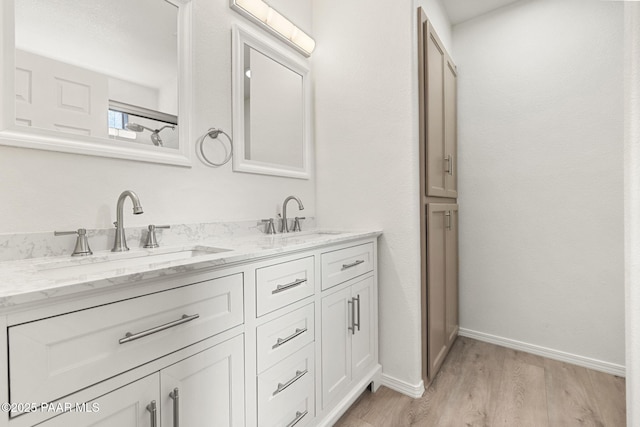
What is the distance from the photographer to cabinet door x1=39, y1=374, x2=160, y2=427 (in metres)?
0.61

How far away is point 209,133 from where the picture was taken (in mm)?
1433

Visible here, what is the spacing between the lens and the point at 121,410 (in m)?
0.67

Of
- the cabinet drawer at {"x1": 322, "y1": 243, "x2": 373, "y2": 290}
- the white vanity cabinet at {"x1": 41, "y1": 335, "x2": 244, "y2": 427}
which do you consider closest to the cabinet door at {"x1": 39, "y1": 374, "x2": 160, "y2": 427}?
the white vanity cabinet at {"x1": 41, "y1": 335, "x2": 244, "y2": 427}

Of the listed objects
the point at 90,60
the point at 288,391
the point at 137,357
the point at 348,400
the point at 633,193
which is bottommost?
the point at 348,400

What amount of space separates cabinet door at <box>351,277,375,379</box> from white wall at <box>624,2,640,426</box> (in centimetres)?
104

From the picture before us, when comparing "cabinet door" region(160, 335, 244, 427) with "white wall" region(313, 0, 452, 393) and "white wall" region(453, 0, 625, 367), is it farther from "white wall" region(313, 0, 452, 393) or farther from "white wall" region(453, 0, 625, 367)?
"white wall" region(453, 0, 625, 367)

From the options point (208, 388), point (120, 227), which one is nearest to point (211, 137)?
point (120, 227)

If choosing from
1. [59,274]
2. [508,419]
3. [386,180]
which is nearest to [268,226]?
[386,180]

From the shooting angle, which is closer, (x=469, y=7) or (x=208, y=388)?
(x=208, y=388)

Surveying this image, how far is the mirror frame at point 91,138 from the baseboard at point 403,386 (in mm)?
1602

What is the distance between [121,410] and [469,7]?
118 inches

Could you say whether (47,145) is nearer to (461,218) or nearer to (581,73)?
(461,218)

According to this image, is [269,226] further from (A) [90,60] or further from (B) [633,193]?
(B) [633,193]

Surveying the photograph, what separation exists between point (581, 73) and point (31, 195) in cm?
296
